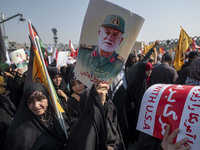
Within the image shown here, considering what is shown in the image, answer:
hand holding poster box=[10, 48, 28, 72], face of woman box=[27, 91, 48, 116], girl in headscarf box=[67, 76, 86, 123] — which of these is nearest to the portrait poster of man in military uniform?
face of woman box=[27, 91, 48, 116]

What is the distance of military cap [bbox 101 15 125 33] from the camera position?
54.6 inches

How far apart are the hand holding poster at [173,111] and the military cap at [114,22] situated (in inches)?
23.4

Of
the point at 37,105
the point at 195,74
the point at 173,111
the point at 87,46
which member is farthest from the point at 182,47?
the point at 173,111

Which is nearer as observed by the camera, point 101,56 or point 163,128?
point 163,128

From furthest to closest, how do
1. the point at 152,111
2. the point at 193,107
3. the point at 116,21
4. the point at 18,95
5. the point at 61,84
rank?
1. the point at 18,95
2. the point at 61,84
3. the point at 116,21
4. the point at 152,111
5. the point at 193,107

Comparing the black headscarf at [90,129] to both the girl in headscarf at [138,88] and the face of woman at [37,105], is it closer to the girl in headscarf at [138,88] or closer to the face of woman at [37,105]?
the face of woman at [37,105]

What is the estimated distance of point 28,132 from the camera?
1.73 meters

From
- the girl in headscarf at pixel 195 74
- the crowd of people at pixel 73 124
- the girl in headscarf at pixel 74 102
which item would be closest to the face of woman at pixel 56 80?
the crowd of people at pixel 73 124

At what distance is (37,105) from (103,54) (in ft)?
3.05

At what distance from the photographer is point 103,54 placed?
1472 mm

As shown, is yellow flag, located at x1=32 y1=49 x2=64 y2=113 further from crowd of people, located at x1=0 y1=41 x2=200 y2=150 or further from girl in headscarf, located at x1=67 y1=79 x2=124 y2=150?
girl in headscarf, located at x1=67 y1=79 x2=124 y2=150

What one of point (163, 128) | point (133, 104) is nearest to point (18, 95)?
point (133, 104)

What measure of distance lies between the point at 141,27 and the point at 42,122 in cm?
137

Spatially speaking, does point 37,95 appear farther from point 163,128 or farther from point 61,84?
point 61,84
